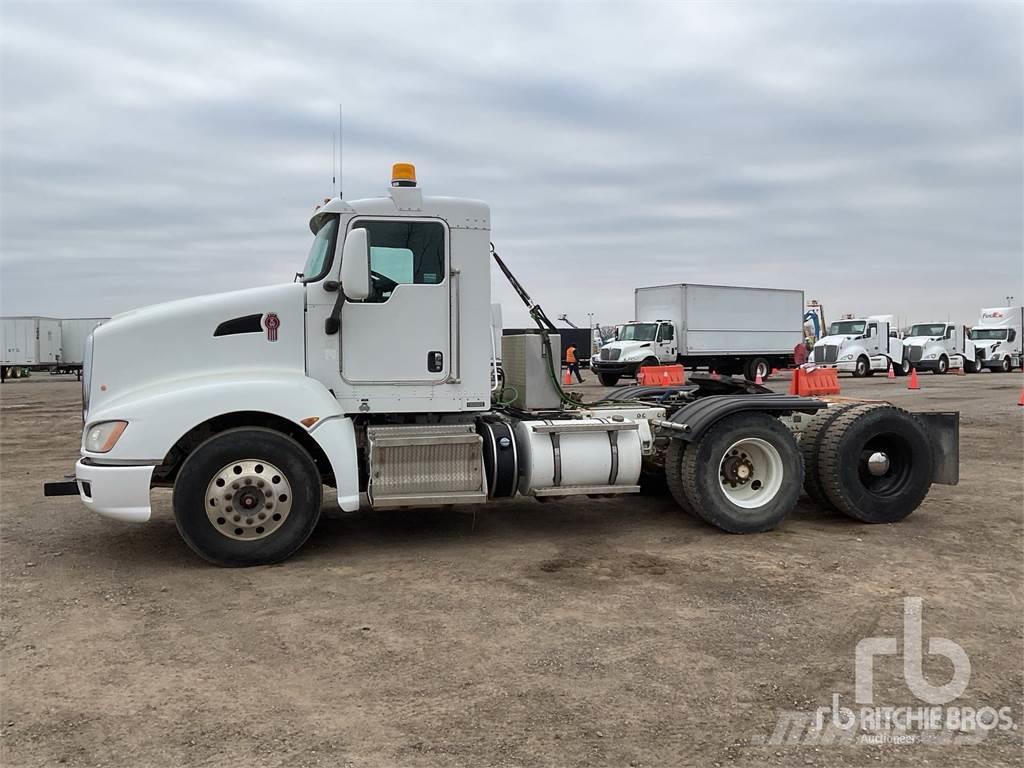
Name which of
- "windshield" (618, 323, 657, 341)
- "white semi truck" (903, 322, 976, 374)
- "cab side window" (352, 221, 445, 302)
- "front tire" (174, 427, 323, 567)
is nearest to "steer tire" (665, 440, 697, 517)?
"cab side window" (352, 221, 445, 302)

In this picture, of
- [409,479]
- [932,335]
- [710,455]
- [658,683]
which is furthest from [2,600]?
[932,335]

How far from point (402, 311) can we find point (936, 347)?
3906 centimetres

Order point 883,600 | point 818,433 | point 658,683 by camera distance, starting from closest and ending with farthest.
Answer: point 658,683
point 883,600
point 818,433

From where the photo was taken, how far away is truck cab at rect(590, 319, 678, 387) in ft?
97.8

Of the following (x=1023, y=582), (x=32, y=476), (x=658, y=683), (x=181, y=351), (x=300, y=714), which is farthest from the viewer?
(x=32, y=476)

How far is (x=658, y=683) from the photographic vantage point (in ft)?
13.4

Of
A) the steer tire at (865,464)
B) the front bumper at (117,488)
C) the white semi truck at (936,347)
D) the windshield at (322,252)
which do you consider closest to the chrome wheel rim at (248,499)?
the front bumper at (117,488)

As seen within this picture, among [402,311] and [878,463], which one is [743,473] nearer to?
[878,463]

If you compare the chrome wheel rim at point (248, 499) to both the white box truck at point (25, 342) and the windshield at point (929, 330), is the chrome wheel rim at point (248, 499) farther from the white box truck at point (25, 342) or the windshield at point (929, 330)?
the white box truck at point (25, 342)

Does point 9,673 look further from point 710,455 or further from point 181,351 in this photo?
point 710,455

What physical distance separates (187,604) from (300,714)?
6.41ft

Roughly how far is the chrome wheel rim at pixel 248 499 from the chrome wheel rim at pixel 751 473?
12.2 feet

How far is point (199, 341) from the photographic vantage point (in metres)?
6.40

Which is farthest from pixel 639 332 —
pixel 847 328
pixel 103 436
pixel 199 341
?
pixel 103 436
